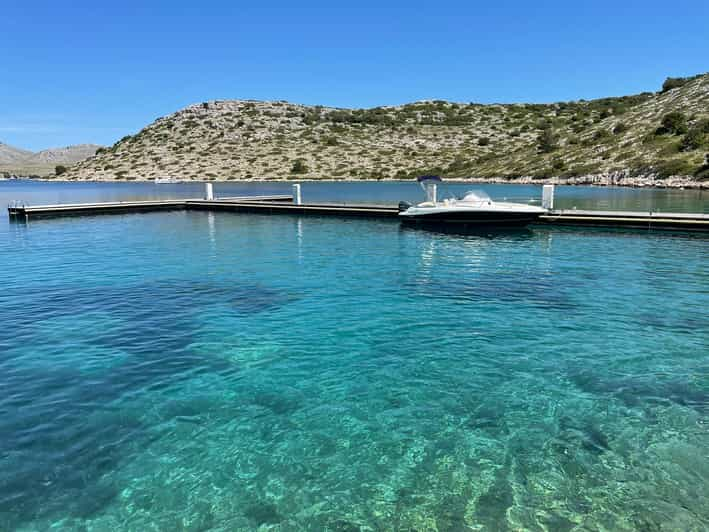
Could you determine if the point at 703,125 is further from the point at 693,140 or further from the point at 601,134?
the point at 601,134

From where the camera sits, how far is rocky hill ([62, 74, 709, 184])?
75.4m

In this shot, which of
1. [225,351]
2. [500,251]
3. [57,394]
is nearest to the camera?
[57,394]

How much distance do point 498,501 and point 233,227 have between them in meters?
31.0

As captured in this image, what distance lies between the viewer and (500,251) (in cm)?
2417

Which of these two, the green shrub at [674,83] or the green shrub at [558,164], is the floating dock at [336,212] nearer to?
the green shrub at [558,164]

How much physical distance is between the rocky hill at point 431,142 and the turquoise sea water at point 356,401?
2362 inches

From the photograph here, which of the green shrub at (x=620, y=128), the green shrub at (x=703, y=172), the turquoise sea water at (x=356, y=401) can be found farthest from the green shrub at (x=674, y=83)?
the turquoise sea water at (x=356, y=401)

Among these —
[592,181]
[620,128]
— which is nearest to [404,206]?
[592,181]

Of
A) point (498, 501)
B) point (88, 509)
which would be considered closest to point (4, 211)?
point (88, 509)

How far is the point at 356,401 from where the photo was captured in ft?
29.8

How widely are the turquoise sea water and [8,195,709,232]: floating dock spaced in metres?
11.8

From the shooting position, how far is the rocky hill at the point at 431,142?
75.4 metres

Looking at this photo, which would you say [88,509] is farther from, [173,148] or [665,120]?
[173,148]

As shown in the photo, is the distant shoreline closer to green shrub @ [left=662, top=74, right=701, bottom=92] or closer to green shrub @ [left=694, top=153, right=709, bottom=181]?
green shrub @ [left=694, top=153, right=709, bottom=181]
